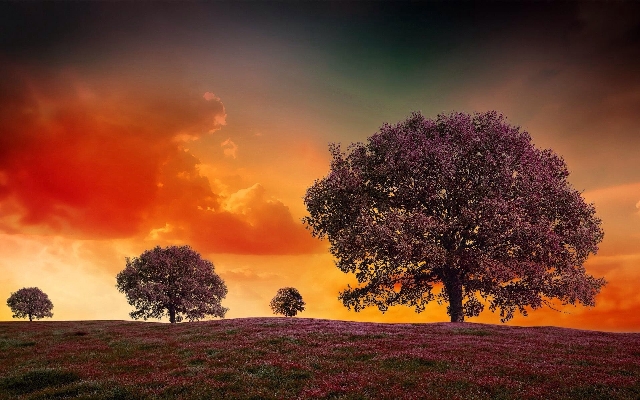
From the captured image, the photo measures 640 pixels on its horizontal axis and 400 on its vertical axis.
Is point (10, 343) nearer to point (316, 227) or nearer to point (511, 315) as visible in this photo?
point (316, 227)

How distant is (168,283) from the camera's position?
68.9 metres

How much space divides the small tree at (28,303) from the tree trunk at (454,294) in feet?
287

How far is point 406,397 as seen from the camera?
15641mm

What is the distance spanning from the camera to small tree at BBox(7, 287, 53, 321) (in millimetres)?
91562

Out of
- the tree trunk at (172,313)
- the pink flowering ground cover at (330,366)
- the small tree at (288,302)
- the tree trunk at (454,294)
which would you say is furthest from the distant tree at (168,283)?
the tree trunk at (454,294)

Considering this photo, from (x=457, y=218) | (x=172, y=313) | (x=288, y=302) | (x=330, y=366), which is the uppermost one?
(x=457, y=218)

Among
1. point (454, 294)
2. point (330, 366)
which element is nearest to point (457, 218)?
point (454, 294)

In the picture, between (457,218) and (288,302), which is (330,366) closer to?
(457,218)

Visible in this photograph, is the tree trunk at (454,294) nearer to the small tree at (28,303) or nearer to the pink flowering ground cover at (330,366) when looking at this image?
the pink flowering ground cover at (330,366)

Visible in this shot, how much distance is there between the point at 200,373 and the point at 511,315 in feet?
111

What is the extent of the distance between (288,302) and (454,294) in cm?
3112

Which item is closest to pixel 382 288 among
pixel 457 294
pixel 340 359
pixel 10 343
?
pixel 457 294

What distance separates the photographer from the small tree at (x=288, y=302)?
6788cm

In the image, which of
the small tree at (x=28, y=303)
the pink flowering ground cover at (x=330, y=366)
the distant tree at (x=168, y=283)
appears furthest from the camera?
the small tree at (x=28, y=303)
